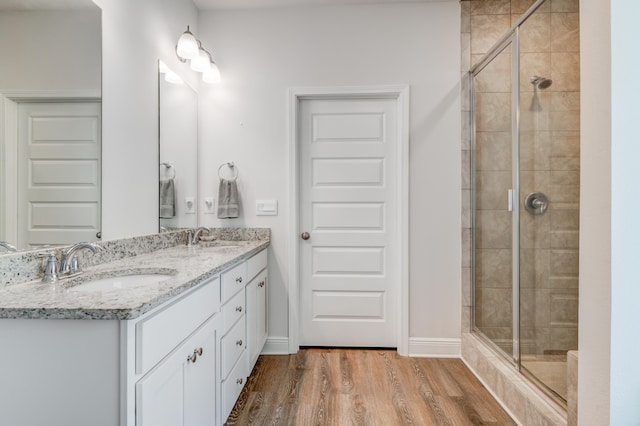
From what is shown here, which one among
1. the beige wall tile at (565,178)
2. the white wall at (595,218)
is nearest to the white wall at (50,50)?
the white wall at (595,218)

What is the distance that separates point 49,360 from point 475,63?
2809mm

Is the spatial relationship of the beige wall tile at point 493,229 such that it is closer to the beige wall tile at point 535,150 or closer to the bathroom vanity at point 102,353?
the beige wall tile at point 535,150

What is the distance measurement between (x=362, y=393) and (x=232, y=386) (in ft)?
2.51

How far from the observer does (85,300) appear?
877 millimetres

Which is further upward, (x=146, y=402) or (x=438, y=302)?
(x=146, y=402)

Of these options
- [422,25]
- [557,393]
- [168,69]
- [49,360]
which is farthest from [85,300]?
[422,25]

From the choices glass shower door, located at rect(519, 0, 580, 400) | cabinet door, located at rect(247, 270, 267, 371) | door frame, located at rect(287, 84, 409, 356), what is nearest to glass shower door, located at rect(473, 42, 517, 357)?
glass shower door, located at rect(519, 0, 580, 400)

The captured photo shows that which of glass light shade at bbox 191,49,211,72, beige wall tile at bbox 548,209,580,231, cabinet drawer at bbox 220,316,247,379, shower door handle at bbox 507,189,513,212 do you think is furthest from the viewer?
glass light shade at bbox 191,49,211,72

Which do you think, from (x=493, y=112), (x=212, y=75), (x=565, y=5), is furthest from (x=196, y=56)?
(x=565, y=5)

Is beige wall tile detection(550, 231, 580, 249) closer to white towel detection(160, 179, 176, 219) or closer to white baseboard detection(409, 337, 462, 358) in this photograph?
white baseboard detection(409, 337, 462, 358)

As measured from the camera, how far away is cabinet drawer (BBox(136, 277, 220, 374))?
88cm

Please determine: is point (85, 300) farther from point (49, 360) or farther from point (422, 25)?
point (422, 25)

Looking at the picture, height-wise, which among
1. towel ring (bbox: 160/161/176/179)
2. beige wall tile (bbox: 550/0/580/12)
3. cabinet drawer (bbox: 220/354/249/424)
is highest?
beige wall tile (bbox: 550/0/580/12)

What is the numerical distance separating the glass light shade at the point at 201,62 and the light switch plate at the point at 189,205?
913mm
